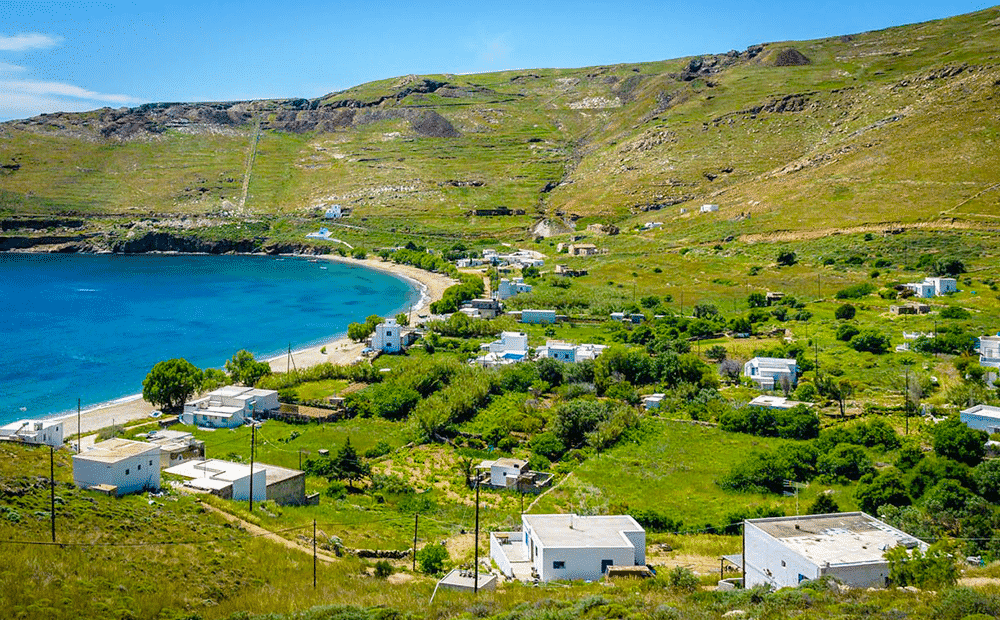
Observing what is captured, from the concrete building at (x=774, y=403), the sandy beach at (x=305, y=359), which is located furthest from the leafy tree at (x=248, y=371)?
the concrete building at (x=774, y=403)

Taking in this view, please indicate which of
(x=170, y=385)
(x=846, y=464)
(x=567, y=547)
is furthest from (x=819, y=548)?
(x=170, y=385)

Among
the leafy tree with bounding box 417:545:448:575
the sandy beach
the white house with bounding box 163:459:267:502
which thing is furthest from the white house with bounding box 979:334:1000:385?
the sandy beach

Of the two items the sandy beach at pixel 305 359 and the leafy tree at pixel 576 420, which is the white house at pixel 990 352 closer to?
the leafy tree at pixel 576 420

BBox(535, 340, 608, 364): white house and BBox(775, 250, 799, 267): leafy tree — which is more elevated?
BBox(775, 250, 799, 267): leafy tree

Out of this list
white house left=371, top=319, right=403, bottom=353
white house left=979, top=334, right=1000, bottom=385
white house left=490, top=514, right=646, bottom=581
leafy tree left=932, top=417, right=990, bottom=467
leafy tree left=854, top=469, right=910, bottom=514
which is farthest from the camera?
white house left=371, top=319, right=403, bottom=353

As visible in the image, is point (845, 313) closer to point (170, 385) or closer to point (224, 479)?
point (170, 385)

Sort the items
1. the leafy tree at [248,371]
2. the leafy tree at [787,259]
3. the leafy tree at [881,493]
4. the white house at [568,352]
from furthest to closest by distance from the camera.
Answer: the leafy tree at [787,259] → the white house at [568,352] → the leafy tree at [248,371] → the leafy tree at [881,493]

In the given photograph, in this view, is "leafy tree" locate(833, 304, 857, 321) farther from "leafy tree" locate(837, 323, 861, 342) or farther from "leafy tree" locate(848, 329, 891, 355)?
"leafy tree" locate(848, 329, 891, 355)
